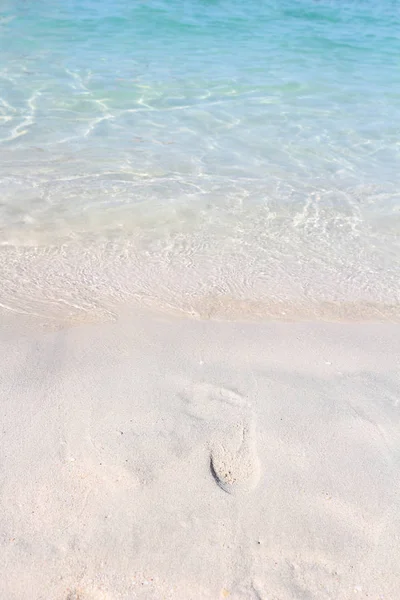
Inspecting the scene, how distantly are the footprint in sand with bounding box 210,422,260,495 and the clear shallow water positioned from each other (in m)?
1.16

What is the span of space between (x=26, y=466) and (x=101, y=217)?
2.82 m

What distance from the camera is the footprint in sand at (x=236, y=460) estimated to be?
2324mm

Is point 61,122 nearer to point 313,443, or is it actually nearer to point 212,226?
point 212,226

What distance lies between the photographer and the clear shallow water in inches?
155

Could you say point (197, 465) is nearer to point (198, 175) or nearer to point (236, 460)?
point (236, 460)

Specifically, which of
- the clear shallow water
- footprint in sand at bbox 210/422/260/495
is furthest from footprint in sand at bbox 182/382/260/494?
the clear shallow water

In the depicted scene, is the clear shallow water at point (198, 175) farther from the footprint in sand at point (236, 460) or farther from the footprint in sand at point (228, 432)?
the footprint in sand at point (236, 460)

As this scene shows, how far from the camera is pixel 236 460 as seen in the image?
2430 millimetres

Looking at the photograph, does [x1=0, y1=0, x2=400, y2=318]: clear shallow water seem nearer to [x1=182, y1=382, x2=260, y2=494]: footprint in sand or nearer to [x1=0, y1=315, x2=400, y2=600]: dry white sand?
[x1=0, y1=315, x2=400, y2=600]: dry white sand

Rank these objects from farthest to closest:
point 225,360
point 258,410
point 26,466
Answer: point 225,360
point 258,410
point 26,466

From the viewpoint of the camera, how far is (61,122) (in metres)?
6.98

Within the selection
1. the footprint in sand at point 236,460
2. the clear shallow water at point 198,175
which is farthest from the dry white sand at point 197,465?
the clear shallow water at point 198,175

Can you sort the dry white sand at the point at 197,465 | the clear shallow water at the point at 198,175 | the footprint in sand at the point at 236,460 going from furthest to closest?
the clear shallow water at the point at 198,175 < the footprint in sand at the point at 236,460 < the dry white sand at the point at 197,465

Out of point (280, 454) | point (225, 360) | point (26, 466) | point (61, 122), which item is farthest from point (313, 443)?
point (61, 122)
